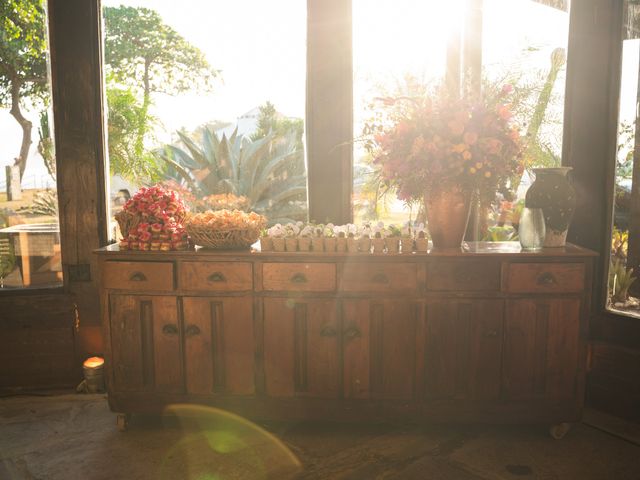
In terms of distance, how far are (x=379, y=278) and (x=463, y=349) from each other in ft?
2.07

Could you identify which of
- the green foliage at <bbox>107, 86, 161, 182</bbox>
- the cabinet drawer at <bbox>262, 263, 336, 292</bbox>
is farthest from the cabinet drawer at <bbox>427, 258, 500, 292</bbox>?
the green foliage at <bbox>107, 86, 161, 182</bbox>

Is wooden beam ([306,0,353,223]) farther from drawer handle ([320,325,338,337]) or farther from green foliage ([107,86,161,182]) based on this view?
green foliage ([107,86,161,182])

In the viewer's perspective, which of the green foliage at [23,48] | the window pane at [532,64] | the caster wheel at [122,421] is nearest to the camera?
the caster wheel at [122,421]

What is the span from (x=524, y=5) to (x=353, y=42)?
3.91ft

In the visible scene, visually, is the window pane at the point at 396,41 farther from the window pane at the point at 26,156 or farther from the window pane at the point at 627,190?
the window pane at the point at 26,156

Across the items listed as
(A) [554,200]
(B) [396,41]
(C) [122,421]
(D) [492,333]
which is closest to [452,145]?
(A) [554,200]

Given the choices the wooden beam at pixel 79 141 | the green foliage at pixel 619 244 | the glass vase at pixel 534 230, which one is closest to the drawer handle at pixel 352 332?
the glass vase at pixel 534 230

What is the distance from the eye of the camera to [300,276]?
10.2ft

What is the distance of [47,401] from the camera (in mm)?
3777

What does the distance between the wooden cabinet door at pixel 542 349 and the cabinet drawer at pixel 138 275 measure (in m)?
1.96

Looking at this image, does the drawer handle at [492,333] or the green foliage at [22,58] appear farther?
the green foliage at [22,58]

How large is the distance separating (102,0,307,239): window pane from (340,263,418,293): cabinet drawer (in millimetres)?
1101

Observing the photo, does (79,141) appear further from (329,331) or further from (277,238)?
(329,331)

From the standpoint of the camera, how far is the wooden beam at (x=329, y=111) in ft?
12.6
